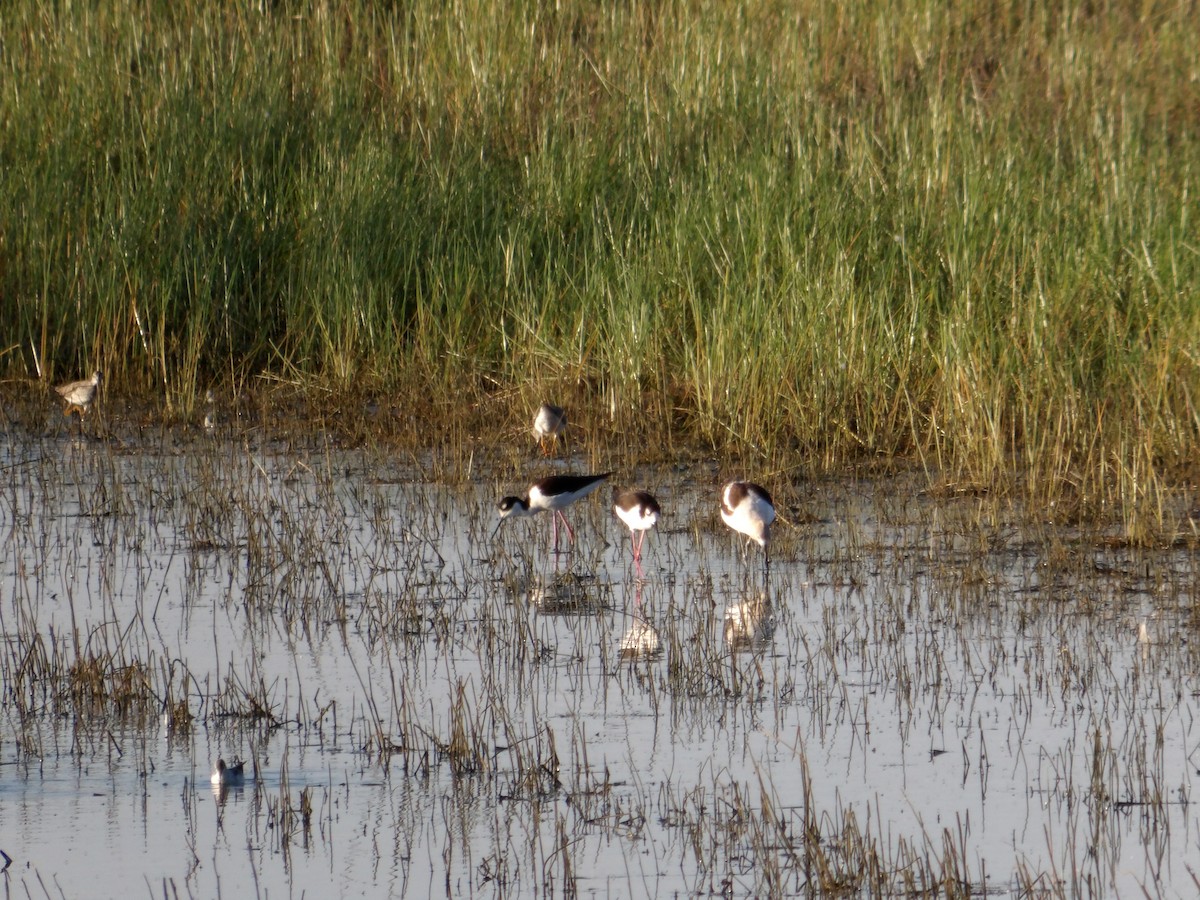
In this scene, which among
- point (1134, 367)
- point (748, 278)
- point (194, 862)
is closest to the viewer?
point (194, 862)

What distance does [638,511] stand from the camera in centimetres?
791

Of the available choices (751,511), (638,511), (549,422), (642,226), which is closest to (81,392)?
(549,422)

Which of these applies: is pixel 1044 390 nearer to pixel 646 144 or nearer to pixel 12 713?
pixel 646 144

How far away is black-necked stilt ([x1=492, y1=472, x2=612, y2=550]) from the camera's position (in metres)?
8.26

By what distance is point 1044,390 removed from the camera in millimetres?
9125

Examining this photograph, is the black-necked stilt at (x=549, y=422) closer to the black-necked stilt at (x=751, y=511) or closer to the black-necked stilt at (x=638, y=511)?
the black-necked stilt at (x=638, y=511)

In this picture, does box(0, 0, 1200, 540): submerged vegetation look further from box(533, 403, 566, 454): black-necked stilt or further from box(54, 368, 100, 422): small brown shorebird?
box(54, 368, 100, 422): small brown shorebird

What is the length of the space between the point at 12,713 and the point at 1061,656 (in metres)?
3.68

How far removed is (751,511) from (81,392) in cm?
486

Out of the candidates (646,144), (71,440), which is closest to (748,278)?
(646,144)

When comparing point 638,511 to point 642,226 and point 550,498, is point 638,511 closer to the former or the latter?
point 550,498

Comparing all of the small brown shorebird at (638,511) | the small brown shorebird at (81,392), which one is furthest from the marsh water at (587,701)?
the small brown shorebird at (81,392)

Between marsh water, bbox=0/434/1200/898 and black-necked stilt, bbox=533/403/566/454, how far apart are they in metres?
0.81

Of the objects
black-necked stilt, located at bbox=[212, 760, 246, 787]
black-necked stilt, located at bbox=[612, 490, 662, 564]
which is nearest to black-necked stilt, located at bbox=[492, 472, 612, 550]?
black-necked stilt, located at bbox=[612, 490, 662, 564]
